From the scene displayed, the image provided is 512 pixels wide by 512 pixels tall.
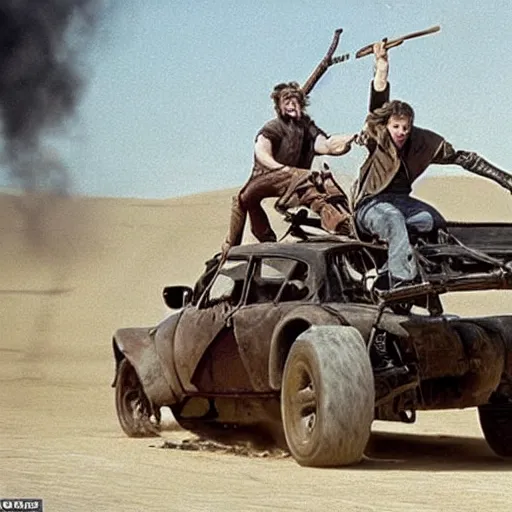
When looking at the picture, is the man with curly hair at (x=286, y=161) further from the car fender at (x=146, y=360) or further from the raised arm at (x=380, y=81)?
the car fender at (x=146, y=360)

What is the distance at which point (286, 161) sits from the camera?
49.1ft

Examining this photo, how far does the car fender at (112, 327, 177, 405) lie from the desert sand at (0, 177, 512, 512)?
427 mm

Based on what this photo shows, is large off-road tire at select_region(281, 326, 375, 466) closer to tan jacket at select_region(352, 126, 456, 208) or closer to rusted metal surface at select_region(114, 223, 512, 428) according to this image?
rusted metal surface at select_region(114, 223, 512, 428)

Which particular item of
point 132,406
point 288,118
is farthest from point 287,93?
point 132,406

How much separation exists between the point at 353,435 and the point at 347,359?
0.50 meters

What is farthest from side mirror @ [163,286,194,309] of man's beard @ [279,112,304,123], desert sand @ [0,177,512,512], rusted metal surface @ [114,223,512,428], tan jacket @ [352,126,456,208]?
tan jacket @ [352,126,456,208]

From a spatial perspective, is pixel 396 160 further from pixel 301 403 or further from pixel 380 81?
pixel 301 403

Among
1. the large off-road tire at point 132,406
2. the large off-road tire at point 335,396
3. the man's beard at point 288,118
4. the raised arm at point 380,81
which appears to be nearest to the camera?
the large off-road tire at point 335,396

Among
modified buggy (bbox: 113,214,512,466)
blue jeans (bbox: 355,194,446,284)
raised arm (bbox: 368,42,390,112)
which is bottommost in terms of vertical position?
modified buggy (bbox: 113,214,512,466)

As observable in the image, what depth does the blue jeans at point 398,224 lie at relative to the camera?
12617 mm

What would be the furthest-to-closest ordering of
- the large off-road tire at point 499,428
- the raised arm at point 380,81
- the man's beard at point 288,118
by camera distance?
the man's beard at point 288,118, the large off-road tire at point 499,428, the raised arm at point 380,81

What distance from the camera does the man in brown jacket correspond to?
13.1 meters

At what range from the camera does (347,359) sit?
39.7 ft

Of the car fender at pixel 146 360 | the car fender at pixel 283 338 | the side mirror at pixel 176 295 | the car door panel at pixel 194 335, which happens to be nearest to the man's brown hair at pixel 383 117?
the car fender at pixel 283 338
